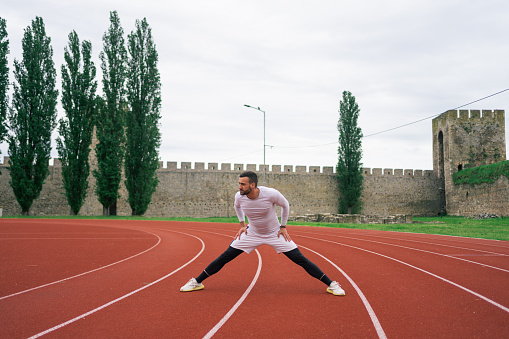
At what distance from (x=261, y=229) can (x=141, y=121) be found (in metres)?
22.7

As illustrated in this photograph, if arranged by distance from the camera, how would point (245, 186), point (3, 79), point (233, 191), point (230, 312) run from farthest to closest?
point (233, 191)
point (3, 79)
point (245, 186)
point (230, 312)

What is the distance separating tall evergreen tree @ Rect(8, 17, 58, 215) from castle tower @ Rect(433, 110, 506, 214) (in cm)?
3232

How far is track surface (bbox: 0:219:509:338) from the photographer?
136 inches

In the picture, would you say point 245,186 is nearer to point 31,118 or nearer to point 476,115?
point 31,118

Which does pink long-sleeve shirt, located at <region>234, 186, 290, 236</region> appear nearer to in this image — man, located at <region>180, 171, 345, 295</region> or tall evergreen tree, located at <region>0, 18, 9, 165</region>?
man, located at <region>180, 171, 345, 295</region>

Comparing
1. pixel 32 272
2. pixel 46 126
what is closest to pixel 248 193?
pixel 32 272

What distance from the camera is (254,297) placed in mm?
4645

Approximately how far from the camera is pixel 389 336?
3271mm

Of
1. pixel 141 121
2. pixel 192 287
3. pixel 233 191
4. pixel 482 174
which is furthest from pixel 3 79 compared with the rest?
pixel 482 174

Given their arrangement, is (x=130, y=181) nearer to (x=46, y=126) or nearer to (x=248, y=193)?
(x=46, y=126)

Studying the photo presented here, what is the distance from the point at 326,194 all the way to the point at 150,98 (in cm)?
1742

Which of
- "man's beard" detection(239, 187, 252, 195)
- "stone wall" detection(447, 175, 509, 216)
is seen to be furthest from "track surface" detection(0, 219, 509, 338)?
"stone wall" detection(447, 175, 509, 216)

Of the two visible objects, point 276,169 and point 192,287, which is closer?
point 192,287

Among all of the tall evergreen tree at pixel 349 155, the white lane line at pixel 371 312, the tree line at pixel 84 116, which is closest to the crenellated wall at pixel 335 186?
the tall evergreen tree at pixel 349 155
